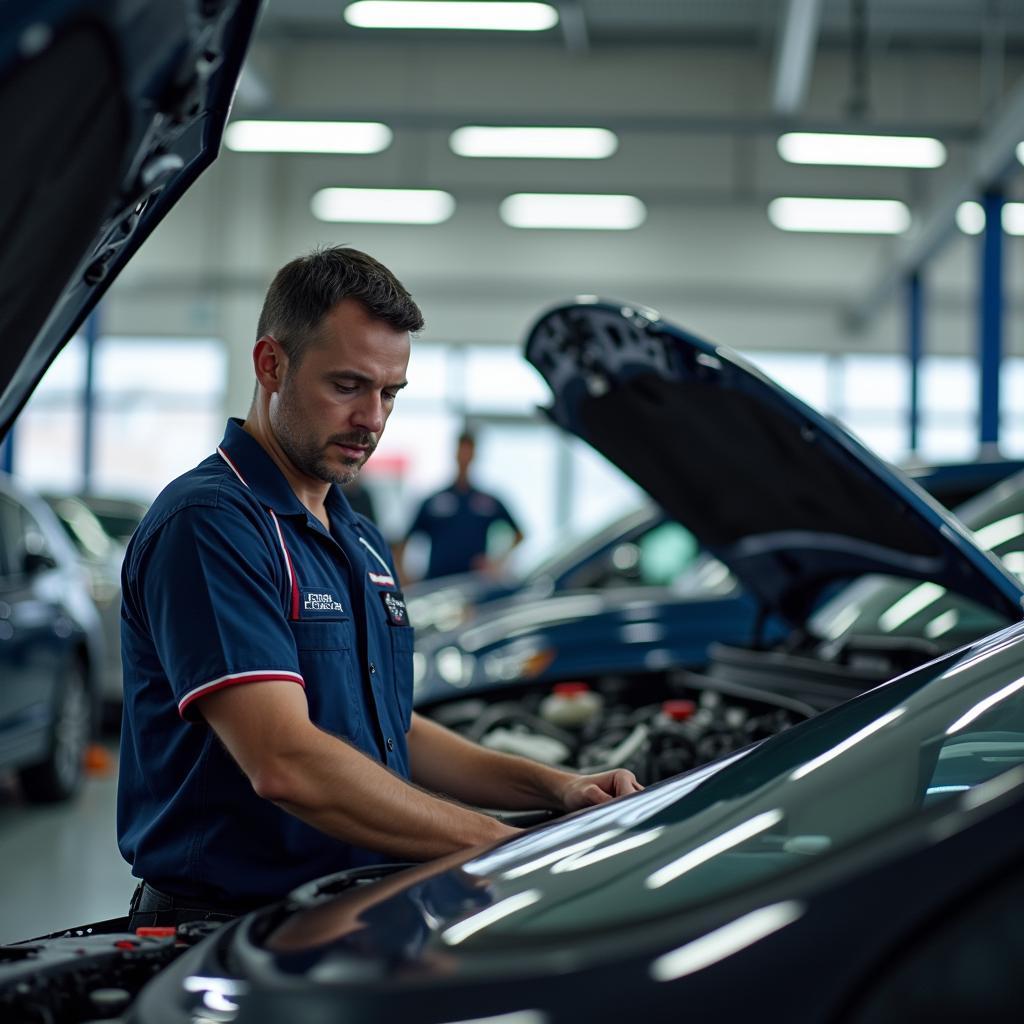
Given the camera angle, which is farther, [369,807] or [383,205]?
[383,205]

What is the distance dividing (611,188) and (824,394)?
3.32 meters

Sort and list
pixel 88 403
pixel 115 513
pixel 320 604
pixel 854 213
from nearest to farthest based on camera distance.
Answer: pixel 320 604 < pixel 115 513 < pixel 854 213 < pixel 88 403

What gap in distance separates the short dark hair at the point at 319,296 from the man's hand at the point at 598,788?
71 centimetres

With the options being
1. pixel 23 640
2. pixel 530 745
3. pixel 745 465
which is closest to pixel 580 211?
pixel 23 640

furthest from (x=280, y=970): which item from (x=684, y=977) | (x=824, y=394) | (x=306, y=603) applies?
(x=824, y=394)

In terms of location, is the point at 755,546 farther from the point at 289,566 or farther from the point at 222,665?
the point at 222,665

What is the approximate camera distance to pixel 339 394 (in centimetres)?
180

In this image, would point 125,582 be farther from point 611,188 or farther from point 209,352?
point 209,352

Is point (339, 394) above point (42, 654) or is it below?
above

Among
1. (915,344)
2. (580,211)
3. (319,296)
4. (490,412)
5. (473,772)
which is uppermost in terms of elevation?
(580,211)

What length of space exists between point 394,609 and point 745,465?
39.2 inches

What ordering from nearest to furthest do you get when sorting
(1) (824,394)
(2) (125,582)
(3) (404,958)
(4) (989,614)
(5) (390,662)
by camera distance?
(3) (404,958) < (2) (125,582) < (5) (390,662) < (4) (989,614) < (1) (824,394)

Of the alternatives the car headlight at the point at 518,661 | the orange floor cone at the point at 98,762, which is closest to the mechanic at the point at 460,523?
the orange floor cone at the point at 98,762

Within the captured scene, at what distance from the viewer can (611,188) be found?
12.6m
